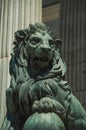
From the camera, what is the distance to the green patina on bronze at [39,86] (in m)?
6.06

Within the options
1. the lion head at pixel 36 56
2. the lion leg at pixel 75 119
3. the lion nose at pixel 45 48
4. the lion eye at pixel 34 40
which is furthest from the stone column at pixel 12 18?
the lion leg at pixel 75 119

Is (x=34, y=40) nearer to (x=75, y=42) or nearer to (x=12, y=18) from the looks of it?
(x=12, y=18)

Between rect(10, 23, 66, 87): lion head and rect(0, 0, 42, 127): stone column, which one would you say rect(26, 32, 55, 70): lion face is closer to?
rect(10, 23, 66, 87): lion head

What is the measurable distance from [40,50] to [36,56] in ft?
0.38

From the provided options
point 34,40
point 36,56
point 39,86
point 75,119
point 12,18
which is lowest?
point 75,119

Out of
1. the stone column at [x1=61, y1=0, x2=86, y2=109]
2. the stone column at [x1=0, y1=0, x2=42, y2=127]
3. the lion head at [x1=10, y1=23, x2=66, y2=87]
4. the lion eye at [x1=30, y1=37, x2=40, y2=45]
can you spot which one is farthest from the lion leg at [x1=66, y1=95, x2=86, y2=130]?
the stone column at [x1=61, y1=0, x2=86, y2=109]

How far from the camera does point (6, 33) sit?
36.1 feet

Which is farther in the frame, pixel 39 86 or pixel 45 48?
pixel 45 48

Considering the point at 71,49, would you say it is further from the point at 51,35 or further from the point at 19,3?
the point at 51,35

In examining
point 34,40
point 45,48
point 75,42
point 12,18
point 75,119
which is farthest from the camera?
point 75,42

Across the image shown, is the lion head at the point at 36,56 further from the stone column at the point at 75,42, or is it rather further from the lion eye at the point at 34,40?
the stone column at the point at 75,42

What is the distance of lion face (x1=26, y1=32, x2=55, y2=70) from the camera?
21.1ft

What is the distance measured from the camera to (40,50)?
6.42 metres

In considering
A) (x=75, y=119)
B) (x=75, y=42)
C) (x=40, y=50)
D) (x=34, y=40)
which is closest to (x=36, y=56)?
(x=40, y=50)
